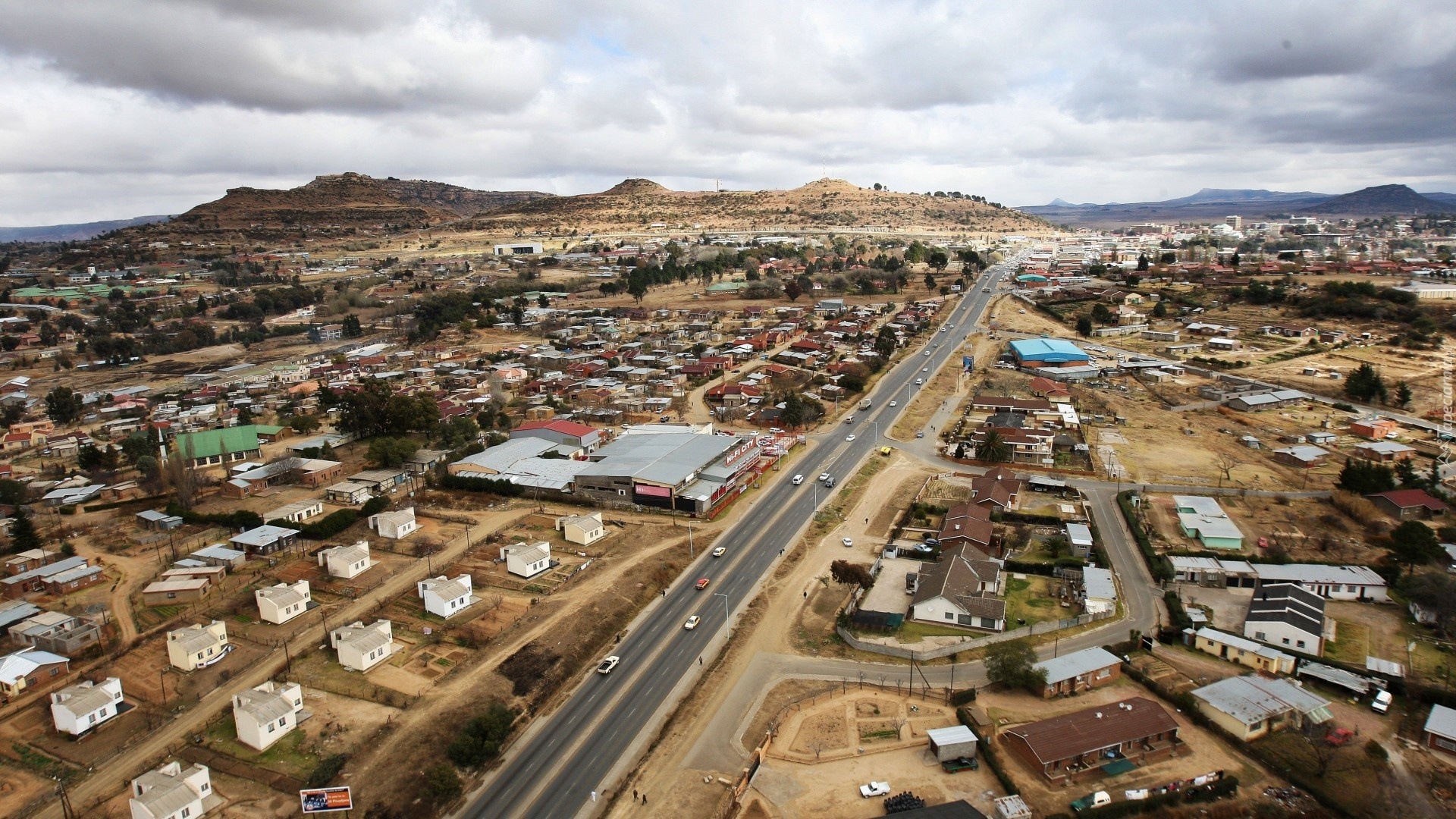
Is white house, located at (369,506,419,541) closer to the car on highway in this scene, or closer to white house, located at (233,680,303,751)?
white house, located at (233,680,303,751)

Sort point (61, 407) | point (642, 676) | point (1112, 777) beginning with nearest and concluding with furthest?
1. point (1112, 777)
2. point (642, 676)
3. point (61, 407)

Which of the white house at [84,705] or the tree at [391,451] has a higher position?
the tree at [391,451]

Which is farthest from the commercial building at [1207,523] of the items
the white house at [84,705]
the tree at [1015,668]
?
the white house at [84,705]

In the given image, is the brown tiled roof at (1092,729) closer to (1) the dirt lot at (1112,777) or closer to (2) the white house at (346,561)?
(1) the dirt lot at (1112,777)

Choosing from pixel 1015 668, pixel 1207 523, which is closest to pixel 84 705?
pixel 1015 668

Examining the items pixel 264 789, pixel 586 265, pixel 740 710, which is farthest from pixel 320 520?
pixel 586 265

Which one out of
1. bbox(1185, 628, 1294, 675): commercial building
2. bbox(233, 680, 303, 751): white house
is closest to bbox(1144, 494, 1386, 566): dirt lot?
bbox(1185, 628, 1294, 675): commercial building

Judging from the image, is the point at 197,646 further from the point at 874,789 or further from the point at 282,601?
the point at 874,789
